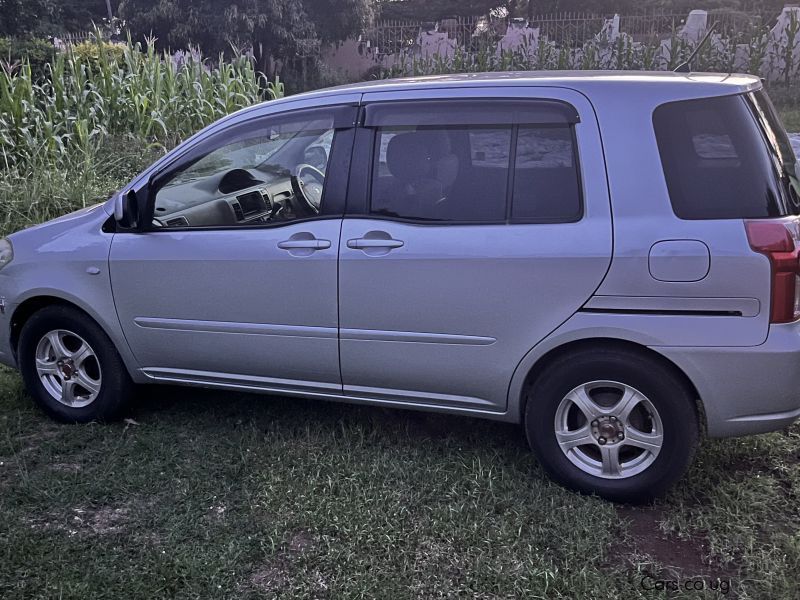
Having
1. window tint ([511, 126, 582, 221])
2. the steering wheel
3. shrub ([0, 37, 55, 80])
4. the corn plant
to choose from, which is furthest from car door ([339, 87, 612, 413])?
shrub ([0, 37, 55, 80])

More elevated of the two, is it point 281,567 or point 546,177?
point 546,177

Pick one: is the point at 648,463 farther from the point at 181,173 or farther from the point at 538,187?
the point at 181,173

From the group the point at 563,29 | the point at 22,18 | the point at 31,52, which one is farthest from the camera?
the point at 563,29

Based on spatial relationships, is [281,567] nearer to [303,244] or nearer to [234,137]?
[303,244]

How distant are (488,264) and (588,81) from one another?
0.91 m

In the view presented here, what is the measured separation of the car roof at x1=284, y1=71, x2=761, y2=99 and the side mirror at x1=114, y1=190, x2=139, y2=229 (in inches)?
39.5

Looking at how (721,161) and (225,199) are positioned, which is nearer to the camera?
(721,161)

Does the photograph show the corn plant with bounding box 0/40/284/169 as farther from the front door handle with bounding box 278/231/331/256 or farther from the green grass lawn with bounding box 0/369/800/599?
the front door handle with bounding box 278/231/331/256

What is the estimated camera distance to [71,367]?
4.39 meters

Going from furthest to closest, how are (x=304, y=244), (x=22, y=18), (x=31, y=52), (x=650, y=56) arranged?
(x=22, y=18), (x=650, y=56), (x=31, y=52), (x=304, y=244)

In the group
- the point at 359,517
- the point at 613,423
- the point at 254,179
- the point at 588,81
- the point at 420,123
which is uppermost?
the point at 588,81

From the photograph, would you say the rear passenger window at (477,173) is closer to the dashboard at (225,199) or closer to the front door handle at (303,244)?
the front door handle at (303,244)

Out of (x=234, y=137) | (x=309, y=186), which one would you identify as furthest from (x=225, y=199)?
(x=309, y=186)

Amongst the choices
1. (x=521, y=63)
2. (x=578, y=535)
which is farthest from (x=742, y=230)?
(x=521, y=63)
